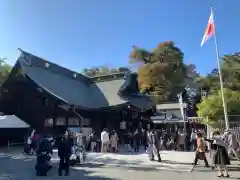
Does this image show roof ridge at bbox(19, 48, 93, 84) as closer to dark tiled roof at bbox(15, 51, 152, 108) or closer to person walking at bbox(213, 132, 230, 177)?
dark tiled roof at bbox(15, 51, 152, 108)

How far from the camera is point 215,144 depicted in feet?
34.0

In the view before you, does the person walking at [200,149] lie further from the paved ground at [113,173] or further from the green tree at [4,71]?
the green tree at [4,71]

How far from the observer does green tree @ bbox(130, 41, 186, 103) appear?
4475 centimetres

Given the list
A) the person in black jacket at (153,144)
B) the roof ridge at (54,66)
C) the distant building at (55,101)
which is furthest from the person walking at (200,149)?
the roof ridge at (54,66)

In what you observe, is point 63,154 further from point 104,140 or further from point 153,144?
point 104,140

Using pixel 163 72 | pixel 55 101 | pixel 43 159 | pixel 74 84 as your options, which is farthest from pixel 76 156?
pixel 163 72

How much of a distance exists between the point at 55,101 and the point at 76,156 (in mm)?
8883

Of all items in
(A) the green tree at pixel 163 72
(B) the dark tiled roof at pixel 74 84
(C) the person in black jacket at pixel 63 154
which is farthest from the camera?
(A) the green tree at pixel 163 72

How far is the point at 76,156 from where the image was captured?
13.5 meters

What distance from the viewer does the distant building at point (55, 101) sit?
22.1 m

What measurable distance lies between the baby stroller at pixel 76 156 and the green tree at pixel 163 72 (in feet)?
102

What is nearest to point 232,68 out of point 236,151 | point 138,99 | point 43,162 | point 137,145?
point 138,99

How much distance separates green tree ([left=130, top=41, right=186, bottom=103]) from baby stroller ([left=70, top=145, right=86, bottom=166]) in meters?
31.1

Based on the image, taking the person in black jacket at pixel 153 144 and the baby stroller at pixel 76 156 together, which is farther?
the person in black jacket at pixel 153 144
